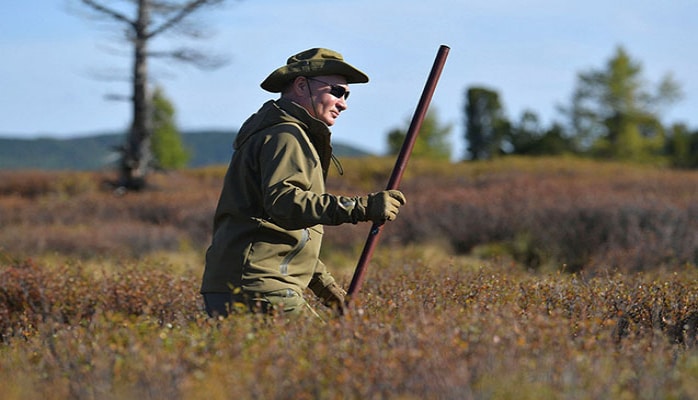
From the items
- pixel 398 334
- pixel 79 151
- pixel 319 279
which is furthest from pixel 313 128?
pixel 79 151

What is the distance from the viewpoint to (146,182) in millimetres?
23531

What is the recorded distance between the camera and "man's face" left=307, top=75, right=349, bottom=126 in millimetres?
4996

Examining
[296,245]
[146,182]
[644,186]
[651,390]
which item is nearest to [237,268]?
[296,245]

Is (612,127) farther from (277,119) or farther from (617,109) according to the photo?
(277,119)

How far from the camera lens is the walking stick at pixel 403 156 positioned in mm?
5207

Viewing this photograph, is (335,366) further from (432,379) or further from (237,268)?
(237,268)

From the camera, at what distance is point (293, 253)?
4922 mm

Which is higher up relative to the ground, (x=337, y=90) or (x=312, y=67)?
(x=312, y=67)

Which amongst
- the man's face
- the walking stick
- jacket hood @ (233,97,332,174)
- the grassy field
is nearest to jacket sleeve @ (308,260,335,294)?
the walking stick

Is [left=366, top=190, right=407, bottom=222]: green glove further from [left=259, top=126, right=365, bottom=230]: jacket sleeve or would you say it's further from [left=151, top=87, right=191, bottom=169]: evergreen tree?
[left=151, top=87, right=191, bottom=169]: evergreen tree

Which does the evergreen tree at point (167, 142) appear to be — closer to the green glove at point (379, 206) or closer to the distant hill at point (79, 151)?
the distant hill at point (79, 151)

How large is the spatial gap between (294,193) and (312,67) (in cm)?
74

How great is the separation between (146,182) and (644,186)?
447 inches

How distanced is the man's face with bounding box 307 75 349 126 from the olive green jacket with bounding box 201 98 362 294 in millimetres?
130
